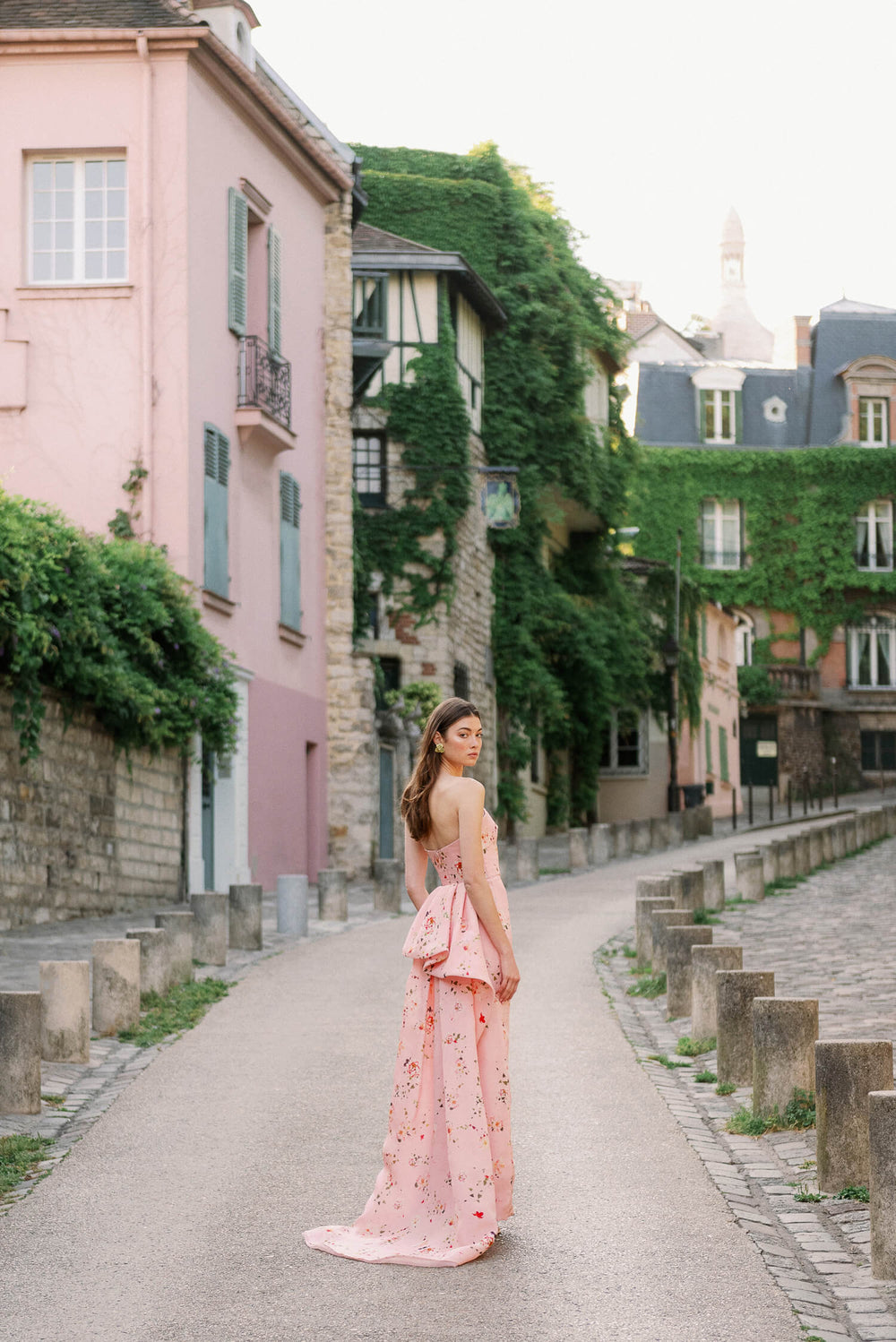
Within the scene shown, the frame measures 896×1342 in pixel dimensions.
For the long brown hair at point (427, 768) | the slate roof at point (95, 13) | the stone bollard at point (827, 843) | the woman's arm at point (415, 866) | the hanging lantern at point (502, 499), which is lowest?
the stone bollard at point (827, 843)

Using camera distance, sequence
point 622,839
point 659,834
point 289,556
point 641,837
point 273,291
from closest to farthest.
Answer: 1. point 273,291
2. point 289,556
3. point 622,839
4. point 641,837
5. point 659,834

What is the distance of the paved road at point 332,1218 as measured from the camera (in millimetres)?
5441

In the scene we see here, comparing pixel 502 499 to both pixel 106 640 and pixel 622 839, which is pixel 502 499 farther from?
pixel 106 640

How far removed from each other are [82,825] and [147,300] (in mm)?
7159

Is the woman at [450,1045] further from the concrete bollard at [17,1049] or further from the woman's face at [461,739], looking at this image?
the concrete bollard at [17,1049]

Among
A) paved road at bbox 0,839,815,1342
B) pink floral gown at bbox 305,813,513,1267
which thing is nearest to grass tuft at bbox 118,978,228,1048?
paved road at bbox 0,839,815,1342

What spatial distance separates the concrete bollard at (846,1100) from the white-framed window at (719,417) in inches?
2039

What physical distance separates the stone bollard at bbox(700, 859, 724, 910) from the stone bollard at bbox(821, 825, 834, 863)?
6.74 m

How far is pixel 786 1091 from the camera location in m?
8.33

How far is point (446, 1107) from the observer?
6383 millimetres

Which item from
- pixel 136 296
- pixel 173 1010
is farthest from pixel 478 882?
pixel 136 296

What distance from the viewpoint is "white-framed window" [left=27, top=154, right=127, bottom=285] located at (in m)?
22.8

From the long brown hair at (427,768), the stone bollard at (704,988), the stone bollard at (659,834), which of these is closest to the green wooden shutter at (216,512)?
the stone bollard at (704,988)

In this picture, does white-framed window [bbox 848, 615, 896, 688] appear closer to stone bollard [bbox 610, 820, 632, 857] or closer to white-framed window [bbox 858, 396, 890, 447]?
white-framed window [bbox 858, 396, 890, 447]
